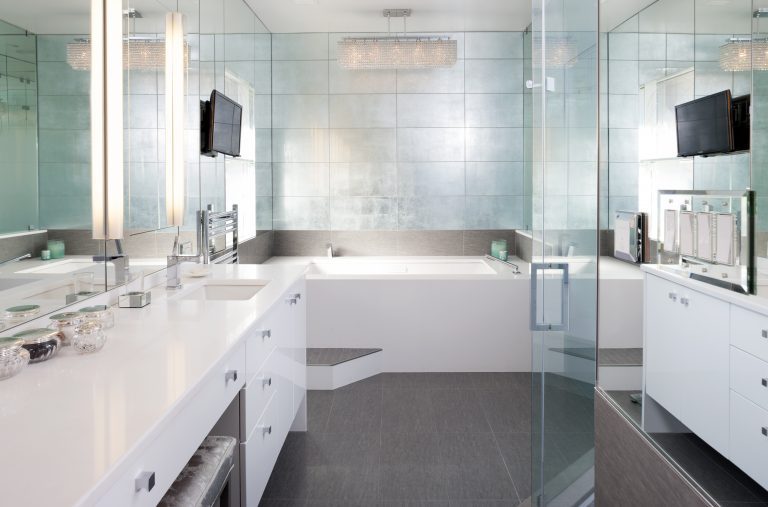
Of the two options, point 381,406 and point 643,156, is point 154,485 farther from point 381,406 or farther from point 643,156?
point 381,406

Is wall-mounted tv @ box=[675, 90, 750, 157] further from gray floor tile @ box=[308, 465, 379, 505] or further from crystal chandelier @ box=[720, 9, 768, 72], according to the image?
gray floor tile @ box=[308, 465, 379, 505]

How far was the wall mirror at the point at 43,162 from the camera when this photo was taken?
5.39 feet

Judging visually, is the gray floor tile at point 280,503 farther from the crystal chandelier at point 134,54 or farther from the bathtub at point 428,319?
the bathtub at point 428,319

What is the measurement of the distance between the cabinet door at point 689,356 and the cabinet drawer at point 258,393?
3.86 feet

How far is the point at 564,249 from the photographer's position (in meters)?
1.87

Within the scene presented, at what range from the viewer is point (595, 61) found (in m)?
1.60

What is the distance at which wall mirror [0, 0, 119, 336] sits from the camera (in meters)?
1.64

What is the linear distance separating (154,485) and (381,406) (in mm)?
2607

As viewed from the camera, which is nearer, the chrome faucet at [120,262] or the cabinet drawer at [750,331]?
the cabinet drawer at [750,331]

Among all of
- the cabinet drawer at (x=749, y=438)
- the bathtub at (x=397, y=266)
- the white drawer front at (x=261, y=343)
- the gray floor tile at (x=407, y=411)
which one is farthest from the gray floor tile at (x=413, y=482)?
the bathtub at (x=397, y=266)

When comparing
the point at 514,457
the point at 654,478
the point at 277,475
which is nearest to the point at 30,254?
the point at 277,475

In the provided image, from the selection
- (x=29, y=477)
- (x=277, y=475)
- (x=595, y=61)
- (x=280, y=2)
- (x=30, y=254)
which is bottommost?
(x=277, y=475)

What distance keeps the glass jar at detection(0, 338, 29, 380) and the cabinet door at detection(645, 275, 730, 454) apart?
1313mm

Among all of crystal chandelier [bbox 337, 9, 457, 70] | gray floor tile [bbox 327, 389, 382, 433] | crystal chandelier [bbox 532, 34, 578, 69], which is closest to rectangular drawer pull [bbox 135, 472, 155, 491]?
crystal chandelier [bbox 532, 34, 578, 69]
